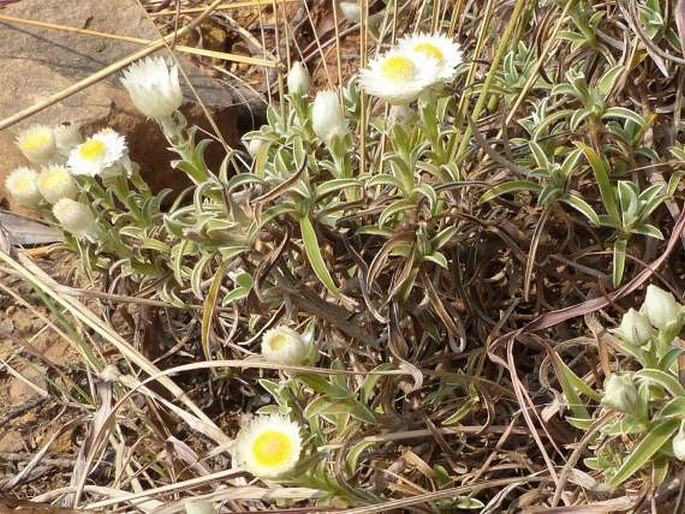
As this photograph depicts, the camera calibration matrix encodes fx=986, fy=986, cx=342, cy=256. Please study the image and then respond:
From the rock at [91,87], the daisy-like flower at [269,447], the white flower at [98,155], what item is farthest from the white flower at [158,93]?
the rock at [91,87]

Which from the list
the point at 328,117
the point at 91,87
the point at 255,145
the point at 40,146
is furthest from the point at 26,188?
the point at 91,87

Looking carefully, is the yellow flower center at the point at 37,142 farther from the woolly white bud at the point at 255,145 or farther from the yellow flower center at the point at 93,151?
the woolly white bud at the point at 255,145

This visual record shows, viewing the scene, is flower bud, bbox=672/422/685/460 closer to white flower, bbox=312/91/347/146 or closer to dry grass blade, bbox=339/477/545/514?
dry grass blade, bbox=339/477/545/514

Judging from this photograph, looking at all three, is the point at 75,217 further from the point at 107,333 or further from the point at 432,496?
the point at 432,496

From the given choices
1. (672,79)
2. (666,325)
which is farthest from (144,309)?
(672,79)

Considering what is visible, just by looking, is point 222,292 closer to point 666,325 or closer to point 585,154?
point 585,154

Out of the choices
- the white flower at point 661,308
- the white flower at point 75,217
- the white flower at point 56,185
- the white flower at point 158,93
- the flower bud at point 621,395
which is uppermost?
the white flower at point 158,93
